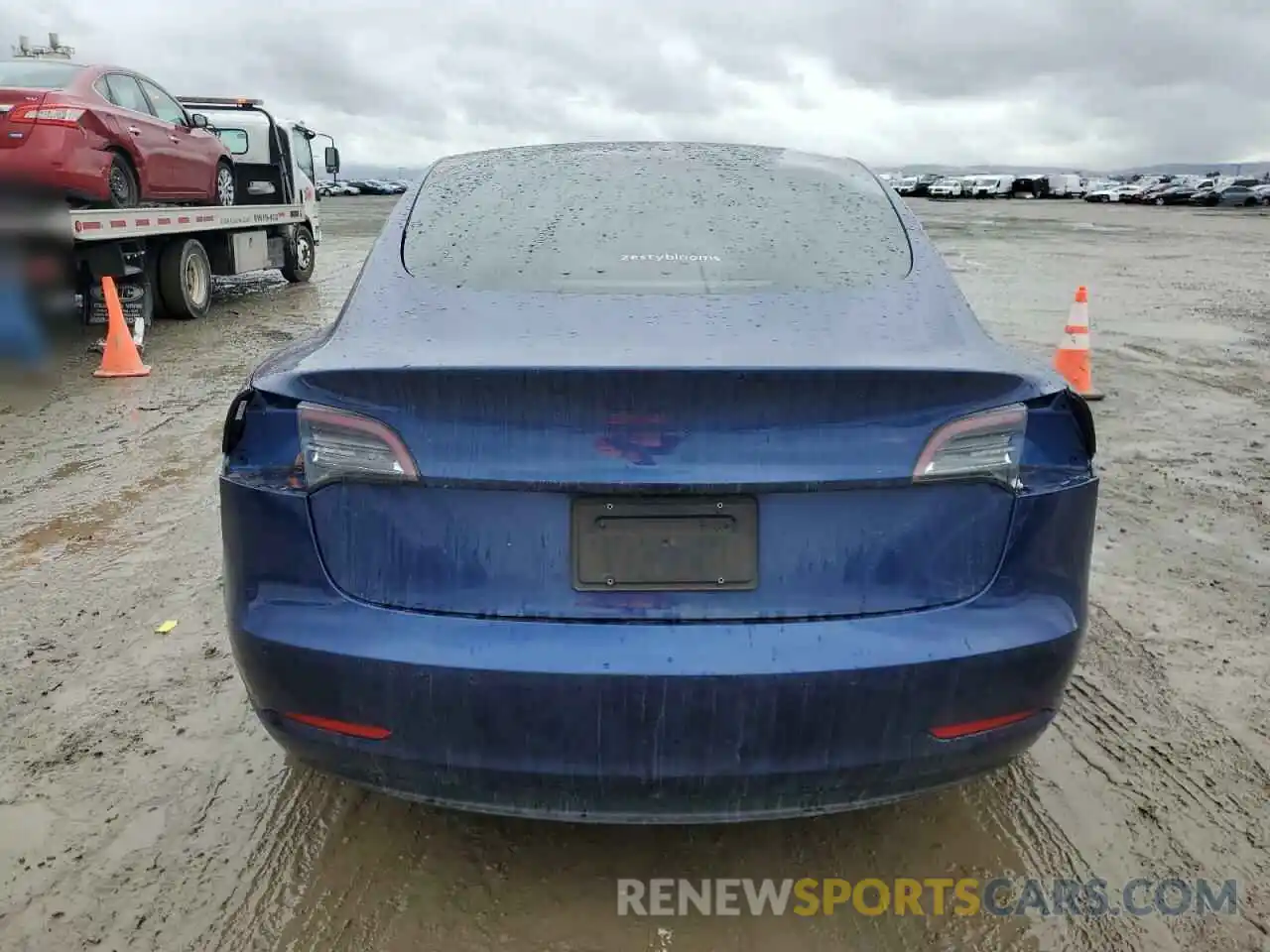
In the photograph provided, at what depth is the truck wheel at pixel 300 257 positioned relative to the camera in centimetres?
1603

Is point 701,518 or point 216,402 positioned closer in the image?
point 701,518

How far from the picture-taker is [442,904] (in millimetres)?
2385

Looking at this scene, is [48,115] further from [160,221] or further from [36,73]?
[160,221]

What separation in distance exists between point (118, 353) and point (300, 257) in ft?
26.3

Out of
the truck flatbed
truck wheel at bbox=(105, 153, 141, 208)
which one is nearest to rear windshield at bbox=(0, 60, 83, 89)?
truck wheel at bbox=(105, 153, 141, 208)

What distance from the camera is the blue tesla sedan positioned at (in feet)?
6.50

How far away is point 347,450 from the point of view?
2.05 metres

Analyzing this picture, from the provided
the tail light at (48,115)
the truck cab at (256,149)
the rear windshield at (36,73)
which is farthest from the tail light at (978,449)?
the truck cab at (256,149)

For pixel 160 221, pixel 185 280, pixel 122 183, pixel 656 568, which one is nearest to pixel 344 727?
pixel 656 568

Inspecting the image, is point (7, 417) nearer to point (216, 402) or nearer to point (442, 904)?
point (216, 402)

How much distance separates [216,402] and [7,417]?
1.40 metres

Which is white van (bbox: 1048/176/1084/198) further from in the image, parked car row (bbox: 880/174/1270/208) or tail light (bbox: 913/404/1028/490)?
tail light (bbox: 913/404/1028/490)

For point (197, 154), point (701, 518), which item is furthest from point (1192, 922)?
point (197, 154)

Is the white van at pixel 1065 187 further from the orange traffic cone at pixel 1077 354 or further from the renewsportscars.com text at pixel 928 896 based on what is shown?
the renewsportscars.com text at pixel 928 896
